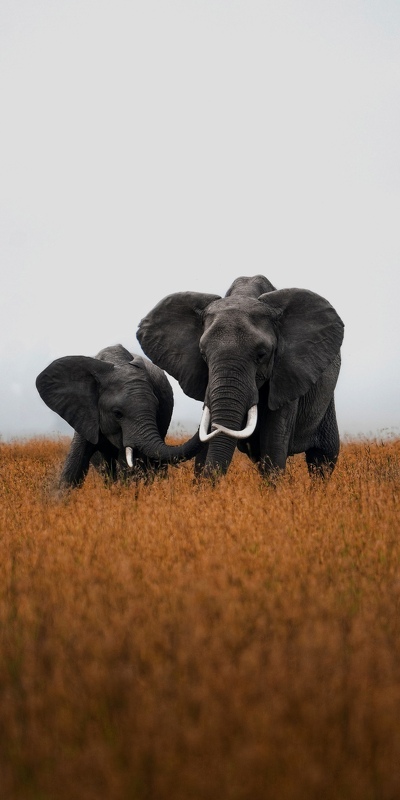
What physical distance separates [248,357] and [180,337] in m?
1.32

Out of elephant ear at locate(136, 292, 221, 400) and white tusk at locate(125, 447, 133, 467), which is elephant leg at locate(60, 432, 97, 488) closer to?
white tusk at locate(125, 447, 133, 467)

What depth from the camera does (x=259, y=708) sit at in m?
2.81

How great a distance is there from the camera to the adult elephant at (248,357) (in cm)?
845

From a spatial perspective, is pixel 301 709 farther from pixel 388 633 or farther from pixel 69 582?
pixel 69 582

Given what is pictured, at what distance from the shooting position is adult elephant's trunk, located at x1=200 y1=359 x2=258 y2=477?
8.36 metres

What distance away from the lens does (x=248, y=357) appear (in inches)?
334

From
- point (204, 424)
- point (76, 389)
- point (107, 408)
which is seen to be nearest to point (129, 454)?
point (107, 408)

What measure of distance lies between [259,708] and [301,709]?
0.14 metres

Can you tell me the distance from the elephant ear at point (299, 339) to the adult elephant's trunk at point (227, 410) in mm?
516

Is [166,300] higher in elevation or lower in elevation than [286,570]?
higher

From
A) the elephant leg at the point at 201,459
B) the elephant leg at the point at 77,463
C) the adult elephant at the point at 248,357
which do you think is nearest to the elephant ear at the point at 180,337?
the adult elephant at the point at 248,357

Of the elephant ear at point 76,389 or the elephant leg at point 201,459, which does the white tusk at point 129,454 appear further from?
the elephant leg at point 201,459

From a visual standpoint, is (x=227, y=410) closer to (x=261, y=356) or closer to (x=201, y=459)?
(x=261, y=356)

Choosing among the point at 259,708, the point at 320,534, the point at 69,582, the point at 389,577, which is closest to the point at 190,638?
the point at 259,708
